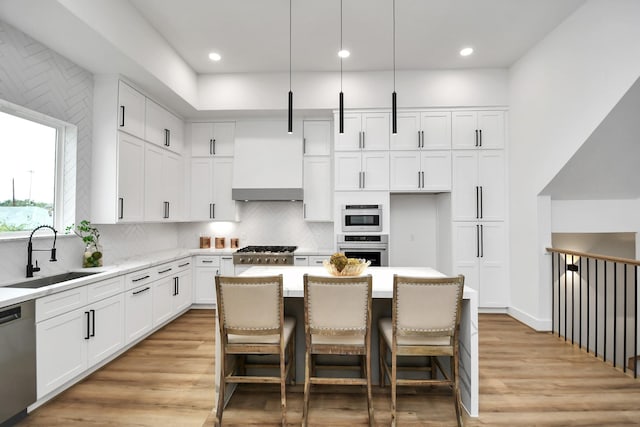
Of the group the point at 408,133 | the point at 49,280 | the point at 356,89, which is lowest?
the point at 49,280

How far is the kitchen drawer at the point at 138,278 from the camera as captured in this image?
10.8ft

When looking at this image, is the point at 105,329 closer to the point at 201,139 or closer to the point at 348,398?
the point at 348,398

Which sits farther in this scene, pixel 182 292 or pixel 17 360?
pixel 182 292

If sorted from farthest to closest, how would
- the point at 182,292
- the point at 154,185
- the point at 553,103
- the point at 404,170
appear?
the point at 404,170
the point at 182,292
the point at 154,185
the point at 553,103

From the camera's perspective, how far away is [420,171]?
180 inches

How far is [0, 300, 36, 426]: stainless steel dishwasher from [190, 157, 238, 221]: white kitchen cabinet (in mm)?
2891

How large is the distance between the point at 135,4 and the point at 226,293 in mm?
2994

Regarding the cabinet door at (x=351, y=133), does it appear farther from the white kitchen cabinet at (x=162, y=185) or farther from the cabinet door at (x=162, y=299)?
the cabinet door at (x=162, y=299)

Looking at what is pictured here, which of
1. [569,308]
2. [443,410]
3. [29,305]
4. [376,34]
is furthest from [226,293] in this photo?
[569,308]

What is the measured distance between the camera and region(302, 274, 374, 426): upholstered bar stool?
2080mm

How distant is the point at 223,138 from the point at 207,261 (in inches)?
74.6

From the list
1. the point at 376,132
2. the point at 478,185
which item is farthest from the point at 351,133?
the point at 478,185

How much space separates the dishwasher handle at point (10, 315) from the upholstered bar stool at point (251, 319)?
51.7 inches

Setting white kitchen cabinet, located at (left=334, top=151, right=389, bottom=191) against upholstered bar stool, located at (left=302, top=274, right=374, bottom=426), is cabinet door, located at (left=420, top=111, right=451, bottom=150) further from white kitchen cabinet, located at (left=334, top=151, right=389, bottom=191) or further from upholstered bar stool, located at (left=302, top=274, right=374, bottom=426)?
upholstered bar stool, located at (left=302, top=274, right=374, bottom=426)
